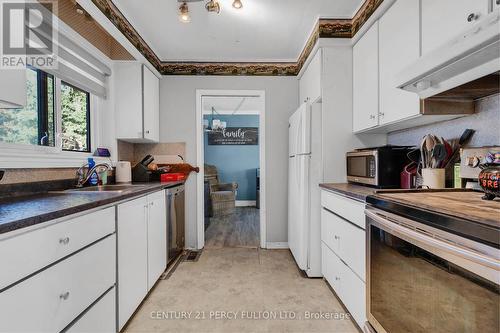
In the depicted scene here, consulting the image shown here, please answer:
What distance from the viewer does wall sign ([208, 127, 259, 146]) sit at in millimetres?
6445

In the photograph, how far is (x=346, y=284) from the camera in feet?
5.88

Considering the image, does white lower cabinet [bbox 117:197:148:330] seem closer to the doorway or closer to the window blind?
the window blind

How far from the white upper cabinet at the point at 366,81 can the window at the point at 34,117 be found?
2.49 meters

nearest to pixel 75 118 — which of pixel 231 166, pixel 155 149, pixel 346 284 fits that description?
pixel 155 149

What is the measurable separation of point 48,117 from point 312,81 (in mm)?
2353

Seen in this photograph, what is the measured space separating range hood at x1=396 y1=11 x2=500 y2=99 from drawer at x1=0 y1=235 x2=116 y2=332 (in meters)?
1.76

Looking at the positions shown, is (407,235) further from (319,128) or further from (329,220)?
(319,128)

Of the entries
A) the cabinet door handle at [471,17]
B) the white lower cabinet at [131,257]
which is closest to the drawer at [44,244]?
the white lower cabinet at [131,257]

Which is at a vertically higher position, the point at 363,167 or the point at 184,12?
the point at 184,12

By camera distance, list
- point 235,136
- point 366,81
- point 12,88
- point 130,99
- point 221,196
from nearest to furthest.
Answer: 1. point 12,88
2. point 366,81
3. point 130,99
4. point 221,196
5. point 235,136

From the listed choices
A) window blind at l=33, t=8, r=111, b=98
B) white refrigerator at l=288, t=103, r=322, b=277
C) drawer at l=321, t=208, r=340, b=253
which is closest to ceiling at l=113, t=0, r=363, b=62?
window blind at l=33, t=8, r=111, b=98

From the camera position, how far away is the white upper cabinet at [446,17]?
1120mm

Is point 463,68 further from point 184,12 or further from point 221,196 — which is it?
point 221,196

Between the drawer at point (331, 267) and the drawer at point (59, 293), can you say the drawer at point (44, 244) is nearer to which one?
the drawer at point (59, 293)
